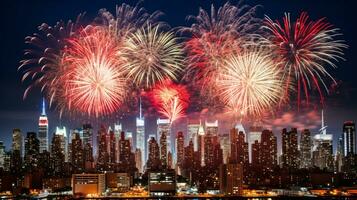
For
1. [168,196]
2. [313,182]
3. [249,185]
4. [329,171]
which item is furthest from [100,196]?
[329,171]

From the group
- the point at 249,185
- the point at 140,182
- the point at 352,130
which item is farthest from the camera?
the point at 352,130

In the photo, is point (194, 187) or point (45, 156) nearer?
point (194, 187)

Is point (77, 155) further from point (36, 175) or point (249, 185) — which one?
point (249, 185)

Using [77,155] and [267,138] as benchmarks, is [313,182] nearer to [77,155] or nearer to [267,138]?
[267,138]

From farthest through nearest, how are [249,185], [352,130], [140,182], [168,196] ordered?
[352,130] < [140,182] < [249,185] < [168,196]

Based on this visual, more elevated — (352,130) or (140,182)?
(352,130)

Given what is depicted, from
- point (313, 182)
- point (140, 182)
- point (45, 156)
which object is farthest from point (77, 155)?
point (313, 182)

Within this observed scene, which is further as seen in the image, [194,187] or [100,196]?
[194,187]

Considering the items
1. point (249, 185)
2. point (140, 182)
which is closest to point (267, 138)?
point (249, 185)

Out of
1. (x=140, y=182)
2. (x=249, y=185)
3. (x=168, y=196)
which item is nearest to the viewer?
(x=168, y=196)
